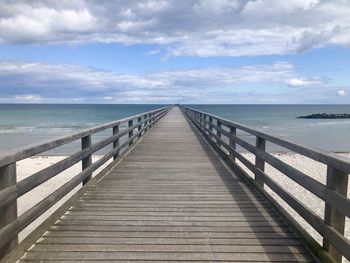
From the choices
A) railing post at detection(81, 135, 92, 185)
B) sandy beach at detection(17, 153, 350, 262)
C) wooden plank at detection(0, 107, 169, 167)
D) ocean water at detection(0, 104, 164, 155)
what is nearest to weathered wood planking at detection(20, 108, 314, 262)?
railing post at detection(81, 135, 92, 185)

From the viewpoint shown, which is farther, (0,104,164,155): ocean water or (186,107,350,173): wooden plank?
(0,104,164,155): ocean water

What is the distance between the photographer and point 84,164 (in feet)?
20.3

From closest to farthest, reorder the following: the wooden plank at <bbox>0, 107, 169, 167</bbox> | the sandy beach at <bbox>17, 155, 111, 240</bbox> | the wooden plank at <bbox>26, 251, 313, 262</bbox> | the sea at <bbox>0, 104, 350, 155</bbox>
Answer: the wooden plank at <bbox>0, 107, 169, 167</bbox> → the wooden plank at <bbox>26, 251, 313, 262</bbox> → the sandy beach at <bbox>17, 155, 111, 240</bbox> → the sea at <bbox>0, 104, 350, 155</bbox>

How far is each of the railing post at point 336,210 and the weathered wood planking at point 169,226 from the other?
0.26 m

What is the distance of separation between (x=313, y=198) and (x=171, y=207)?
313 inches

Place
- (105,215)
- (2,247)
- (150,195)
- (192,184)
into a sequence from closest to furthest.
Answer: (2,247), (105,215), (150,195), (192,184)

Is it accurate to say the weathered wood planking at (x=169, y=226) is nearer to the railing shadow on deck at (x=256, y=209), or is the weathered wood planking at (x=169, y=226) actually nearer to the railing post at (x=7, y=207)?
the railing shadow on deck at (x=256, y=209)

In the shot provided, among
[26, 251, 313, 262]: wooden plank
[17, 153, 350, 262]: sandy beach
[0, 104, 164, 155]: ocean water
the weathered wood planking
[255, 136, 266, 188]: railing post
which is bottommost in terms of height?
[0, 104, 164, 155]: ocean water

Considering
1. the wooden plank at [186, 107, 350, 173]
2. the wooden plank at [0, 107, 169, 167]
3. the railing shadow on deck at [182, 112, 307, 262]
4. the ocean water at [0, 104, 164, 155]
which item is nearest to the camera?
the wooden plank at [186, 107, 350, 173]

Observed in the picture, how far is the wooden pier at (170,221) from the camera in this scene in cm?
337

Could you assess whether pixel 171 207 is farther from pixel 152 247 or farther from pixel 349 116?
pixel 349 116

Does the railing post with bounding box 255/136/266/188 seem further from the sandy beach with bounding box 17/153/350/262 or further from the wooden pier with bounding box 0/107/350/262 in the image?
the sandy beach with bounding box 17/153/350/262

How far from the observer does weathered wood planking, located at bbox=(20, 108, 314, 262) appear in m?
3.64

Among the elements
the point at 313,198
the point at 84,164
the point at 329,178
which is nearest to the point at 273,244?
the point at 329,178
